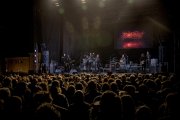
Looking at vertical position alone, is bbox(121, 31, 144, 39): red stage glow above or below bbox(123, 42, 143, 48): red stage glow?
above

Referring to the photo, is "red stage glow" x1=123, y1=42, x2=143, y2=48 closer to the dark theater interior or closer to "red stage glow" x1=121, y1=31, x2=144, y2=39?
the dark theater interior

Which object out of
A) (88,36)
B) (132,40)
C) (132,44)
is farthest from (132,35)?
(88,36)

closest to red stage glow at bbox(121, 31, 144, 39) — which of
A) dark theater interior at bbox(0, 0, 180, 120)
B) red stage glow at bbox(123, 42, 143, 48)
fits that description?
dark theater interior at bbox(0, 0, 180, 120)

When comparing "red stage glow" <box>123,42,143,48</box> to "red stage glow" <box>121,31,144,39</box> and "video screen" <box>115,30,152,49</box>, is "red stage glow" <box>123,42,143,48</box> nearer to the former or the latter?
"video screen" <box>115,30,152,49</box>

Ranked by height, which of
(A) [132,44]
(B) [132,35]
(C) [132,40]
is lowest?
(A) [132,44]

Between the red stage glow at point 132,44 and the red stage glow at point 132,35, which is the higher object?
the red stage glow at point 132,35

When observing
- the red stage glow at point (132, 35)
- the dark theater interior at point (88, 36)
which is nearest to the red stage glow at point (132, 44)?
the dark theater interior at point (88, 36)

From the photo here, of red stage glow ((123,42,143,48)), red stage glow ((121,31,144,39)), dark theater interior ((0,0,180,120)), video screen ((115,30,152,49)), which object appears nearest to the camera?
dark theater interior ((0,0,180,120))

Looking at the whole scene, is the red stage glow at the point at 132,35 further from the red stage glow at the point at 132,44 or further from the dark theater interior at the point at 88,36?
the red stage glow at the point at 132,44

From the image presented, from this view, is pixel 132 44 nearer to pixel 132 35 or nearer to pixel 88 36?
pixel 132 35

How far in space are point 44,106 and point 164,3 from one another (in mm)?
24628

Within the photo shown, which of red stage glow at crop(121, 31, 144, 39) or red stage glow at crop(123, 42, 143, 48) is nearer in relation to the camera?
red stage glow at crop(121, 31, 144, 39)

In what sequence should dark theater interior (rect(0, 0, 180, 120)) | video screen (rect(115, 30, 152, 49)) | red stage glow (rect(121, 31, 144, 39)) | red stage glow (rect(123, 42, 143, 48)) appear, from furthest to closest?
1. red stage glow (rect(123, 42, 143, 48))
2. red stage glow (rect(121, 31, 144, 39))
3. video screen (rect(115, 30, 152, 49))
4. dark theater interior (rect(0, 0, 180, 120))

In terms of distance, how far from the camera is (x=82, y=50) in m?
34.1
